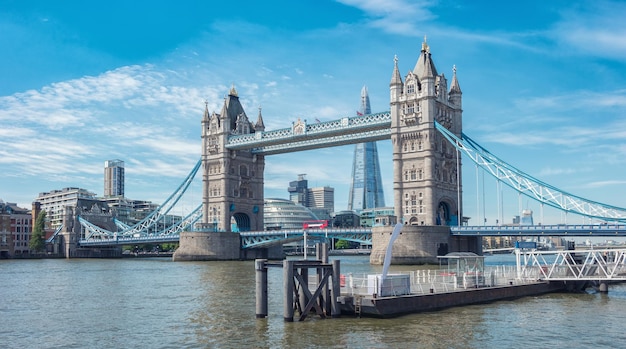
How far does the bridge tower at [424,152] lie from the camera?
95562 mm

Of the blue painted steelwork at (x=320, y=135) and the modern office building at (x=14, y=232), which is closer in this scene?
the blue painted steelwork at (x=320, y=135)

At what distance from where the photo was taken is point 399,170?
98.5 metres

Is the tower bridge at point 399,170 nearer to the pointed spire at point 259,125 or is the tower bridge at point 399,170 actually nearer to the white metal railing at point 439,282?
the pointed spire at point 259,125

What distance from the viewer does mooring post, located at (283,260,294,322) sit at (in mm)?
31844

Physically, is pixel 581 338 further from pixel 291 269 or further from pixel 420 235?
pixel 420 235

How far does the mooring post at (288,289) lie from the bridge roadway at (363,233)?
55.6 m

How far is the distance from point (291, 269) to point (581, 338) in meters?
12.5

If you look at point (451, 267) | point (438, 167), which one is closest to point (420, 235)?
point (438, 167)

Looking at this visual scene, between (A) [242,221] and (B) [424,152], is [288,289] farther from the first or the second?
(A) [242,221]

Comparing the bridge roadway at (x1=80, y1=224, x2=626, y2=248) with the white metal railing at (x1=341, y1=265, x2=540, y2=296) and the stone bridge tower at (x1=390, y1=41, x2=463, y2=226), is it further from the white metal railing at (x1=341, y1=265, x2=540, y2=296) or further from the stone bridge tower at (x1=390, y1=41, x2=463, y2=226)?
the white metal railing at (x1=341, y1=265, x2=540, y2=296)

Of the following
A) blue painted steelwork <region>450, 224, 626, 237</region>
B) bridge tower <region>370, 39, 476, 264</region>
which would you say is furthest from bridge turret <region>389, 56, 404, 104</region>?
blue painted steelwork <region>450, 224, 626, 237</region>

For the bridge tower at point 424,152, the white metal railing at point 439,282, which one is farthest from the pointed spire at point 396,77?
the white metal railing at point 439,282

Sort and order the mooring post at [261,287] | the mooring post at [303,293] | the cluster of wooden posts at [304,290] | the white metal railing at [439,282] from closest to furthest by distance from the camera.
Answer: the cluster of wooden posts at [304,290], the mooring post at [261,287], the mooring post at [303,293], the white metal railing at [439,282]

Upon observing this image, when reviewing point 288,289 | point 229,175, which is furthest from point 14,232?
point 288,289
